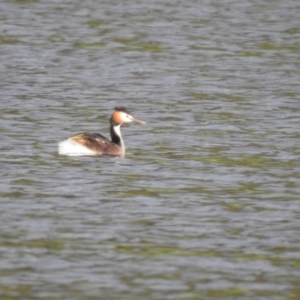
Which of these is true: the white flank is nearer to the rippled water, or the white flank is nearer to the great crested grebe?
the great crested grebe

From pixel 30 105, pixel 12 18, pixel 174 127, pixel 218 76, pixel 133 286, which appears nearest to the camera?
pixel 133 286

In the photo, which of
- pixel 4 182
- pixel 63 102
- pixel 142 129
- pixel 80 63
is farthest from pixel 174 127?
pixel 80 63

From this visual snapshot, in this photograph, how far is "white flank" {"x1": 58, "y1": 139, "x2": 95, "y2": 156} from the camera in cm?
1647

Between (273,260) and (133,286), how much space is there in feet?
5.03

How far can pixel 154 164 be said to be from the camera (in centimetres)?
1612

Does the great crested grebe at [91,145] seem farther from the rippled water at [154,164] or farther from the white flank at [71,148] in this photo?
the rippled water at [154,164]

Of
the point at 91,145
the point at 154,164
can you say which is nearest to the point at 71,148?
the point at 91,145

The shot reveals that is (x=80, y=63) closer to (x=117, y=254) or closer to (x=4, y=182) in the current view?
(x=4, y=182)

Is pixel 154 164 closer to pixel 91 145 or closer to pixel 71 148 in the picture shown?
pixel 91 145

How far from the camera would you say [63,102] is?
70.1 feet

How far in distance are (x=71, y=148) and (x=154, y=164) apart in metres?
1.18

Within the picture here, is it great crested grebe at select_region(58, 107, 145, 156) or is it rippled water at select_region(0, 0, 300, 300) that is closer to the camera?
rippled water at select_region(0, 0, 300, 300)

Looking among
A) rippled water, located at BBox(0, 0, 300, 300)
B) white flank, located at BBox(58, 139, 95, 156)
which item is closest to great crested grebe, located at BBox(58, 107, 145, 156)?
white flank, located at BBox(58, 139, 95, 156)

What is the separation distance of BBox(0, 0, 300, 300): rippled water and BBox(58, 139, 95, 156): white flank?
0.34 feet
